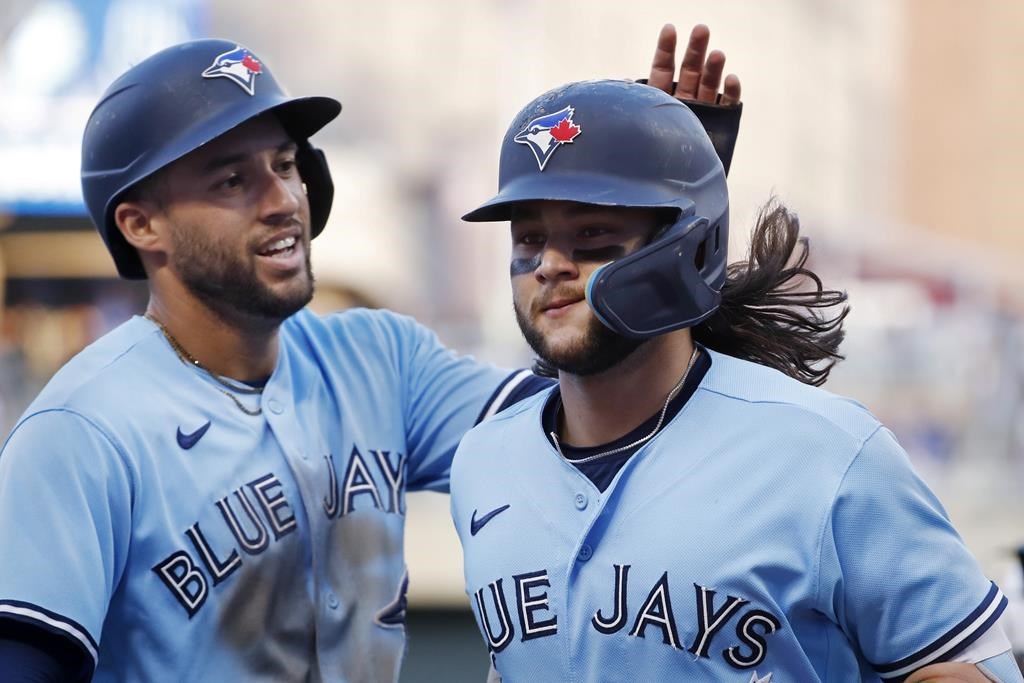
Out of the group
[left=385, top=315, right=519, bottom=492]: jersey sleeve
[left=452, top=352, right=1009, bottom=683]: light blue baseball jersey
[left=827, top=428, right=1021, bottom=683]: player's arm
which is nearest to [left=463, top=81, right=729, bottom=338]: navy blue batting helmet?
[left=452, top=352, right=1009, bottom=683]: light blue baseball jersey

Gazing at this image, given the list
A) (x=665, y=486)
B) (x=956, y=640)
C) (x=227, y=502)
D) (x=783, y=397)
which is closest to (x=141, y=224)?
(x=227, y=502)

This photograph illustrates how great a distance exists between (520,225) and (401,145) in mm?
32832

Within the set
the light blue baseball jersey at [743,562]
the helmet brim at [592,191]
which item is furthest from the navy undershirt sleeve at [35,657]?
the helmet brim at [592,191]

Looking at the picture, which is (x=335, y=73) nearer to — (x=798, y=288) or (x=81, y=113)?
(x=81, y=113)

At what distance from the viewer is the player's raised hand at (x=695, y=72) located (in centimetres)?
341

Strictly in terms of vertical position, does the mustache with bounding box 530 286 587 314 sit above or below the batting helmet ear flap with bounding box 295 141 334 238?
above

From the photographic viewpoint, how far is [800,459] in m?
2.60

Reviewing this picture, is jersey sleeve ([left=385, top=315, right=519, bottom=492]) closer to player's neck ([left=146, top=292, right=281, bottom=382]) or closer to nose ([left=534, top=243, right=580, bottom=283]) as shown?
player's neck ([left=146, top=292, right=281, bottom=382])

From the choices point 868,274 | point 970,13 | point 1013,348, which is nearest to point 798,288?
point 1013,348

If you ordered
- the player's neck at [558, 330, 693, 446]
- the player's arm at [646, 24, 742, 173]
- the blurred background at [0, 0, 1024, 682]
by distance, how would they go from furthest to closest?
the blurred background at [0, 0, 1024, 682] → the player's arm at [646, 24, 742, 173] → the player's neck at [558, 330, 693, 446]

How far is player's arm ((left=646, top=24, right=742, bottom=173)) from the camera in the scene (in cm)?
340

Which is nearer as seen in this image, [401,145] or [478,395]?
[478,395]

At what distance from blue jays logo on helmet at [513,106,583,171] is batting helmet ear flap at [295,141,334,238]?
1.07 m

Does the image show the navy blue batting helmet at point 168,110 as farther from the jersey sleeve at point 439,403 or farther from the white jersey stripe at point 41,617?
the white jersey stripe at point 41,617
